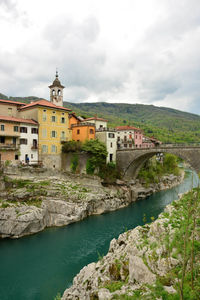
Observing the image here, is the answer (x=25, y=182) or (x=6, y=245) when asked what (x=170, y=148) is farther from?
(x=6, y=245)

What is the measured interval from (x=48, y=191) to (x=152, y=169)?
1377 inches

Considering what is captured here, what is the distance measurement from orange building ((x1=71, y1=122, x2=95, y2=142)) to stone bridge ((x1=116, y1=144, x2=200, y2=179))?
8439 mm

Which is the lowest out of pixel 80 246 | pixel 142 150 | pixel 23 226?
pixel 80 246

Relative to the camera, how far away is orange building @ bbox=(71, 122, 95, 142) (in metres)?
43.2

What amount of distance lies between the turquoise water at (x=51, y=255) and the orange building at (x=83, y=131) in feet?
58.9

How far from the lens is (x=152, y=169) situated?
2229 inches

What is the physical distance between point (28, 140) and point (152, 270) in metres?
31.5

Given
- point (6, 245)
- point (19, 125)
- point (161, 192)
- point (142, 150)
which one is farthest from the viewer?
point (161, 192)

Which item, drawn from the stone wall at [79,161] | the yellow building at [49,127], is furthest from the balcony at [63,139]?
the stone wall at [79,161]

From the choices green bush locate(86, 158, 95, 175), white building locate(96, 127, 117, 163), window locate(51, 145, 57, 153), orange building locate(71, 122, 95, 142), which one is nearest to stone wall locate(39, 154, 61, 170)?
window locate(51, 145, 57, 153)

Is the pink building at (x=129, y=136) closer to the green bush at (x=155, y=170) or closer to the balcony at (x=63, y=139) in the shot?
the green bush at (x=155, y=170)

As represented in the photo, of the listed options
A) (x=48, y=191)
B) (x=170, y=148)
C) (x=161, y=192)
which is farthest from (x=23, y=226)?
(x=161, y=192)

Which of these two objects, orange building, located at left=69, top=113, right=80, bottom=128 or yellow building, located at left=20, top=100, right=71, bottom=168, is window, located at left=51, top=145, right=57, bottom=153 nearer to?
yellow building, located at left=20, top=100, right=71, bottom=168

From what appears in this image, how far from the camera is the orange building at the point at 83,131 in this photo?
142 ft
